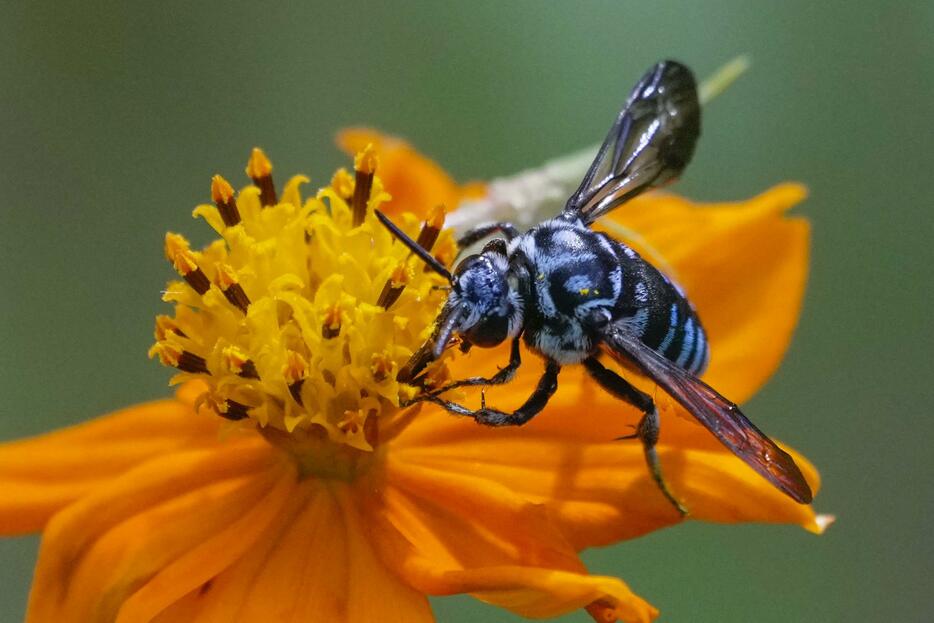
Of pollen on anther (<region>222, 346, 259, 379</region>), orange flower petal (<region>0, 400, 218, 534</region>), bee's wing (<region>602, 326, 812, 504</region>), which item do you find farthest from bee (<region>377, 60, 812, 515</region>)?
orange flower petal (<region>0, 400, 218, 534</region>)

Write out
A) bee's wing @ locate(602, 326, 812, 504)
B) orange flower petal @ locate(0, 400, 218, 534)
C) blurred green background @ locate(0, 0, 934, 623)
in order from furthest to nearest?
1. blurred green background @ locate(0, 0, 934, 623)
2. orange flower petal @ locate(0, 400, 218, 534)
3. bee's wing @ locate(602, 326, 812, 504)

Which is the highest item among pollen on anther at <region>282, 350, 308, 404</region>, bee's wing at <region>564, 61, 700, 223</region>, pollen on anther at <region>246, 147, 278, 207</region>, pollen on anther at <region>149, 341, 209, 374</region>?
Result: pollen on anther at <region>246, 147, 278, 207</region>

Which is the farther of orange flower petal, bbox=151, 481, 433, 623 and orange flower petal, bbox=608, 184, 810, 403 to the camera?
orange flower petal, bbox=608, 184, 810, 403

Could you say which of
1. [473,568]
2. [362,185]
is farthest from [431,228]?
[473,568]

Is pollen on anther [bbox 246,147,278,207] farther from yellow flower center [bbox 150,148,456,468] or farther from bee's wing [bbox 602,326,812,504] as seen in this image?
bee's wing [bbox 602,326,812,504]

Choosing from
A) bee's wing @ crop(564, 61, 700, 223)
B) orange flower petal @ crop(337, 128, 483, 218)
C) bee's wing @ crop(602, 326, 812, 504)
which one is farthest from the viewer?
orange flower petal @ crop(337, 128, 483, 218)

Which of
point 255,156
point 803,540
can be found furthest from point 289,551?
point 803,540

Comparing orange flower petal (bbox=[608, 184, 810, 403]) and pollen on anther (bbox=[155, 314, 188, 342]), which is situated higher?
pollen on anther (bbox=[155, 314, 188, 342])
